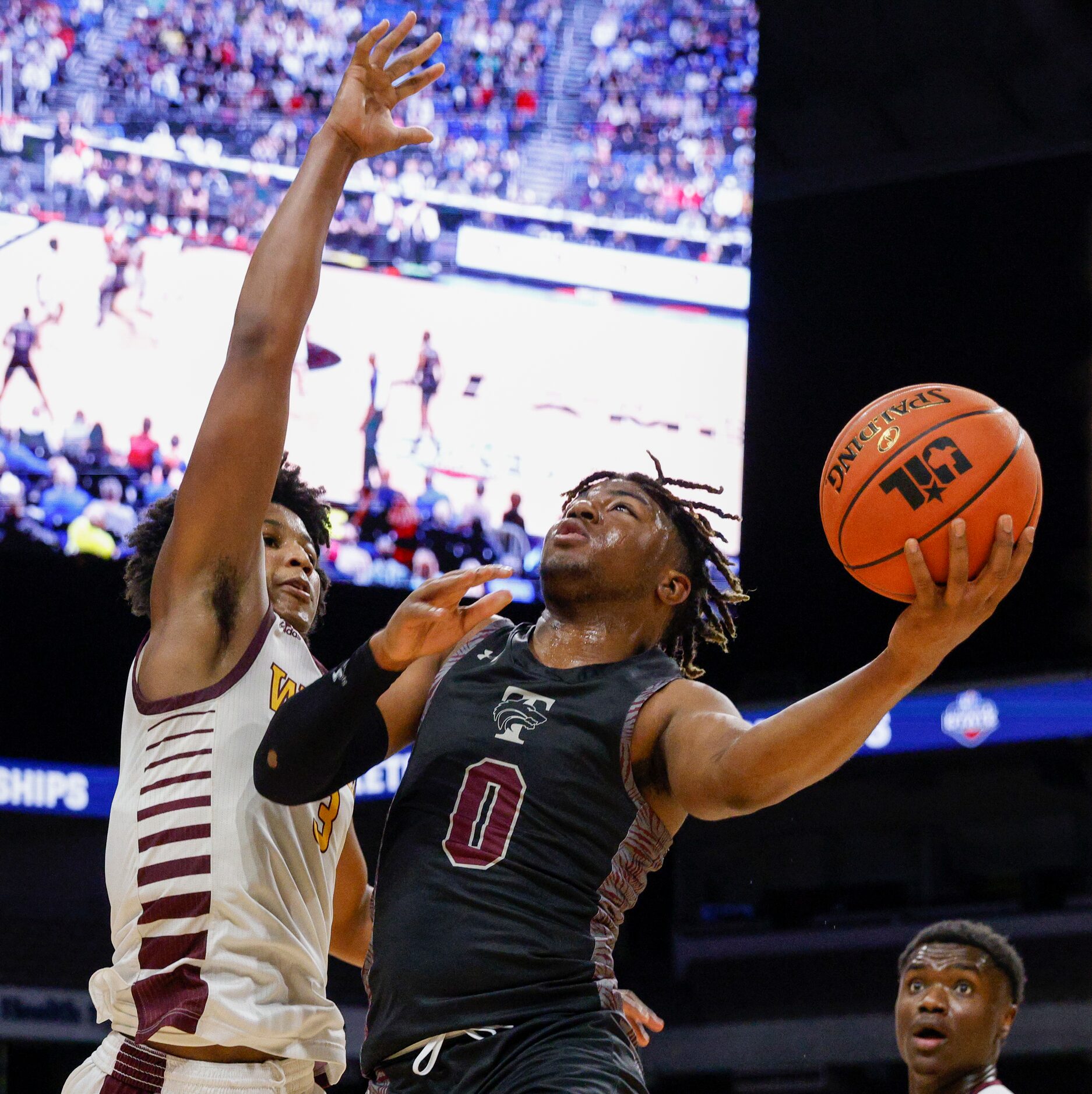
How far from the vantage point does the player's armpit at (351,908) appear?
3.50 metres

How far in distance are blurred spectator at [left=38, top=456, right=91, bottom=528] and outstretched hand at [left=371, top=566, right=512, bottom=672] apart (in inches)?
321

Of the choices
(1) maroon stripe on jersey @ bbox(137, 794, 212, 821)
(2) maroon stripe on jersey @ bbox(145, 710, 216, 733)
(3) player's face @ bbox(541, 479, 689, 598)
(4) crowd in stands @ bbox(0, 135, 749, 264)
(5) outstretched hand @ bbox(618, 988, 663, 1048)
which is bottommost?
(5) outstretched hand @ bbox(618, 988, 663, 1048)

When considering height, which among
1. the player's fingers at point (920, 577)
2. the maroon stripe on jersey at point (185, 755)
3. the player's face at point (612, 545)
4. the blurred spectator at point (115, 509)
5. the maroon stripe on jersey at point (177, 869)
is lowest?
the maroon stripe on jersey at point (177, 869)

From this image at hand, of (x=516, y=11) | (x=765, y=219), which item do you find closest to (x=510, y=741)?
(x=516, y=11)

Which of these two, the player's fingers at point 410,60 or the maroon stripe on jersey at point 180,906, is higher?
the player's fingers at point 410,60

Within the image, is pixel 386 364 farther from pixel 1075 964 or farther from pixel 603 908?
pixel 603 908

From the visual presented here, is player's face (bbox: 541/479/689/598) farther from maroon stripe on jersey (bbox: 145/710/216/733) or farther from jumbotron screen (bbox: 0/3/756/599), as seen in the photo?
jumbotron screen (bbox: 0/3/756/599)

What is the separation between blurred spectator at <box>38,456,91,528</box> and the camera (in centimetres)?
1013

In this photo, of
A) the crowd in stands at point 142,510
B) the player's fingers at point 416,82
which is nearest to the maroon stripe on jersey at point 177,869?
the player's fingers at point 416,82

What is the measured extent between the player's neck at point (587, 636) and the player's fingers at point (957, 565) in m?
0.82

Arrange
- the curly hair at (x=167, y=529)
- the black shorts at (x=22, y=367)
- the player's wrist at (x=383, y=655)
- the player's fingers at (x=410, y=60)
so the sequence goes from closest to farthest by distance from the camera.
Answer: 1. the player's wrist at (x=383, y=655)
2. the player's fingers at (x=410, y=60)
3. the curly hair at (x=167, y=529)
4. the black shorts at (x=22, y=367)

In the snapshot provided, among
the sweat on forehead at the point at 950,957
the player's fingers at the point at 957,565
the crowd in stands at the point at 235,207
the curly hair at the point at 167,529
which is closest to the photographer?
the player's fingers at the point at 957,565

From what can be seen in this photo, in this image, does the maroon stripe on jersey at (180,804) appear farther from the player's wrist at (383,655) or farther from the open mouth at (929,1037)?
the open mouth at (929,1037)

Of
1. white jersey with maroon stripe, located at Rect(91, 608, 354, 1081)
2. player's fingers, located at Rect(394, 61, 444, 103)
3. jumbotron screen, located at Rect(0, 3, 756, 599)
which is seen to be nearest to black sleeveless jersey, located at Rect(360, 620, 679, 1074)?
white jersey with maroon stripe, located at Rect(91, 608, 354, 1081)
